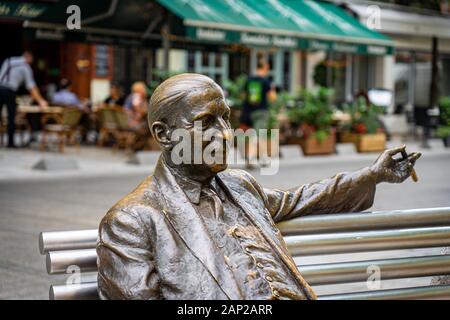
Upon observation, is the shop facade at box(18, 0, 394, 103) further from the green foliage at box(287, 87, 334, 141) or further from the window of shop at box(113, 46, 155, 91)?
the green foliage at box(287, 87, 334, 141)

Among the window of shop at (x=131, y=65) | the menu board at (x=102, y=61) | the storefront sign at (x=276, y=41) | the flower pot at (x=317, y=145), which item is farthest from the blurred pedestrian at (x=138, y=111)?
the window of shop at (x=131, y=65)

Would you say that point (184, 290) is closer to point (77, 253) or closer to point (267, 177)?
point (77, 253)

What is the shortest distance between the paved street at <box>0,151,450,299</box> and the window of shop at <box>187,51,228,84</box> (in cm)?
1255

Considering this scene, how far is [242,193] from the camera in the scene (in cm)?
296

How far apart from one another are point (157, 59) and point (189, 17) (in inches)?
453

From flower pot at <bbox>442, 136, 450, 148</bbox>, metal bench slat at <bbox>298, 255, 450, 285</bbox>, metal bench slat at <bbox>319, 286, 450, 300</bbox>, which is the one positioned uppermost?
metal bench slat at <bbox>298, 255, 450, 285</bbox>

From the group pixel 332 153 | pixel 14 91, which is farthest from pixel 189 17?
pixel 332 153

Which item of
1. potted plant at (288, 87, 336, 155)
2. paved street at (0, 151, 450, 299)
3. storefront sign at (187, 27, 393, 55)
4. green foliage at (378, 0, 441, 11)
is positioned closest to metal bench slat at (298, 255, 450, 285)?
paved street at (0, 151, 450, 299)

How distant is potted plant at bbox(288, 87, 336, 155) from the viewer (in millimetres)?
18547

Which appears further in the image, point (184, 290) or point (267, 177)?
point (267, 177)

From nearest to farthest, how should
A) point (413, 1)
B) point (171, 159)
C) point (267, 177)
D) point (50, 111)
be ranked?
point (171, 159), point (267, 177), point (50, 111), point (413, 1)

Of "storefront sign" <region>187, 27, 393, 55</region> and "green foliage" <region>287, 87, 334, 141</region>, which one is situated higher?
"storefront sign" <region>187, 27, 393, 55</region>

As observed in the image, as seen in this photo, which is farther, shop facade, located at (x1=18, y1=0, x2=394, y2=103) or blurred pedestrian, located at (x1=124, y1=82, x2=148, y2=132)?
shop facade, located at (x1=18, y1=0, x2=394, y2=103)

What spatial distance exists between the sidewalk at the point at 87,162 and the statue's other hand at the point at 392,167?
1018cm
